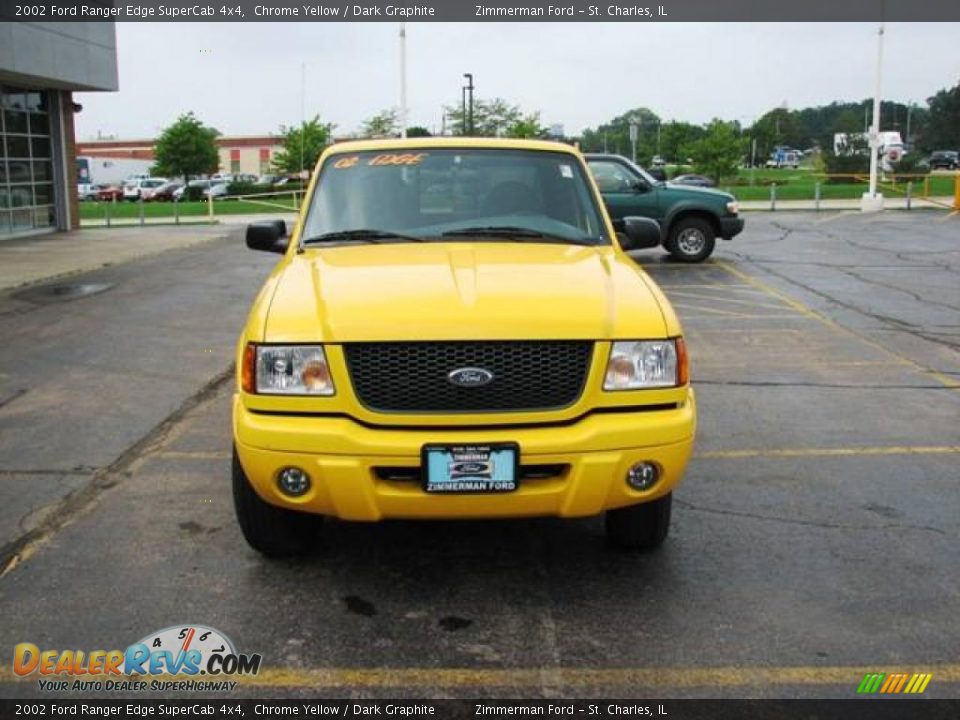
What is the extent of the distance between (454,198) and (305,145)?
55.5m

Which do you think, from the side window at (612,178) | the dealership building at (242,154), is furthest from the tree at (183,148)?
the side window at (612,178)

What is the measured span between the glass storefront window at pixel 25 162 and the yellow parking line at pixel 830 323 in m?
15.6

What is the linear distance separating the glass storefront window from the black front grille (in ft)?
66.7

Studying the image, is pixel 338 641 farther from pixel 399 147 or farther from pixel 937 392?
pixel 937 392

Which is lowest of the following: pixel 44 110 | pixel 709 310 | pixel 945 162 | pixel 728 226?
pixel 709 310

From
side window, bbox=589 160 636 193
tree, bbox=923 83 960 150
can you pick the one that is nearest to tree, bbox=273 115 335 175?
side window, bbox=589 160 636 193

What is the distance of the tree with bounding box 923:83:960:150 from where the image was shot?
317ft

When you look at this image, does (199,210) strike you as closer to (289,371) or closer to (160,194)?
(160,194)

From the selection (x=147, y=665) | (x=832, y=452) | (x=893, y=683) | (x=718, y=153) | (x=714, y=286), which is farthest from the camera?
(x=718, y=153)

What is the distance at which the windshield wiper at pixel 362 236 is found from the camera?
4.89 meters

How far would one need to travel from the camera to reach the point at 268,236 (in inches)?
217

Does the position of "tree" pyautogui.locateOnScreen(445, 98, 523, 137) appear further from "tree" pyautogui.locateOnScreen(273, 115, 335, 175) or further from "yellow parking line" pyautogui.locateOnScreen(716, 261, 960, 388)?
"yellow parking line" pyautogui.locateOnScreen(716, 261, 960, 388)
